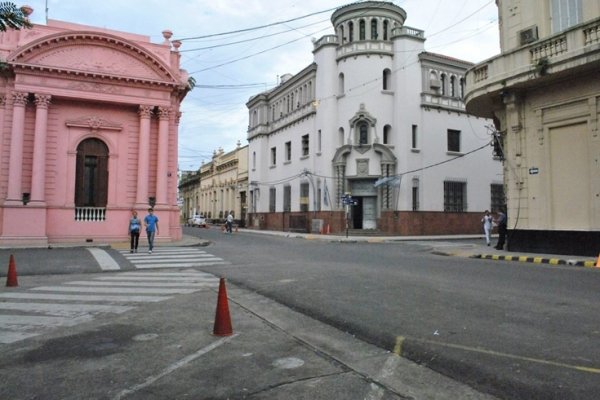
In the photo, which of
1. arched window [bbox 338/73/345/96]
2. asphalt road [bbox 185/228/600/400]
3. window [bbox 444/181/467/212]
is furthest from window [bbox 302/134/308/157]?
asphalt road [bbox 185/228/600/400]

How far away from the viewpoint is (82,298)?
8.33 meters

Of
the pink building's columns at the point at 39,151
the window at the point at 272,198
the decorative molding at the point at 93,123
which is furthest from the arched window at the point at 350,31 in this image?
the pink building's columns at the point at 39,151

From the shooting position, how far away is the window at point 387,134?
3350 cm

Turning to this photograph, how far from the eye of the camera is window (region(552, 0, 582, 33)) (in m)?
16.4

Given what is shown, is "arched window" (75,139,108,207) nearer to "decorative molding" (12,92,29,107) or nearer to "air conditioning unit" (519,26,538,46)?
"decorative molding" (12,92,29,107)

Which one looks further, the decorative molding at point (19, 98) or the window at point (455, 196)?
the window at point (455, 196)

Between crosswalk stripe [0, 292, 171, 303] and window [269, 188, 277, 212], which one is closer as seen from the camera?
crosswalk stripe [0, 292, 171, 303]

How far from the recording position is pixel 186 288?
375 inches

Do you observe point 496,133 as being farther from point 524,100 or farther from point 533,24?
point 533,24

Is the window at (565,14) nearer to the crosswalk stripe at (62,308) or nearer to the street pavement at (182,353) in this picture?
the street pavement at (182,353)

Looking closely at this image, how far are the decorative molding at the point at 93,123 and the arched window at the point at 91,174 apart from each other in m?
0.78

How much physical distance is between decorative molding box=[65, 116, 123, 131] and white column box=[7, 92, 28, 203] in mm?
2102

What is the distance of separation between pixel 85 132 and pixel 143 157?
10.2 ft

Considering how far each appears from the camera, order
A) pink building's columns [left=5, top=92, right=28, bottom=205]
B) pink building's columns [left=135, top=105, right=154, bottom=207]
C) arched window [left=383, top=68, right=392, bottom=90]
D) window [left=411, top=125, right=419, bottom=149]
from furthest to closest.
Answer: arched window [left=383, top=68, right=392, bottom=90]
window [left=411, top=125, right=419, bottom=149]
pink building's columns [left=135, top=105, right=154, bottom=207]
pink building's columns [left=5, top=92, right=28, bottom=205]
